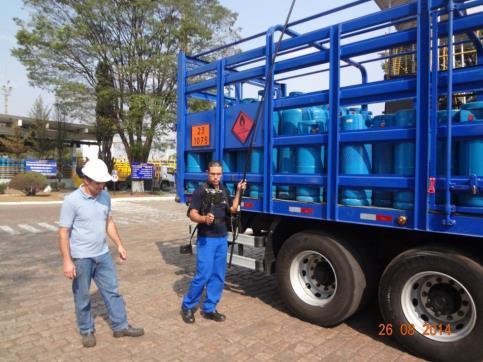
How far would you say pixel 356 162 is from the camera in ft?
12.8

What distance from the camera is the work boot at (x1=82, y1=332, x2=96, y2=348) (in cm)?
386

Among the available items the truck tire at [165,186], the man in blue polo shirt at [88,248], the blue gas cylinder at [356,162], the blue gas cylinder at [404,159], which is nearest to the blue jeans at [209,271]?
the man in blue polo shirt at [88,248]

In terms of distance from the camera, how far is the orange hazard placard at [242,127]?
4910 mm

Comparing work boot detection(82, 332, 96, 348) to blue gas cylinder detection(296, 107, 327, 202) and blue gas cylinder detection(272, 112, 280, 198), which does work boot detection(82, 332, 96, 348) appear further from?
blue gas cylinder detection(296, 107, 327, 202)

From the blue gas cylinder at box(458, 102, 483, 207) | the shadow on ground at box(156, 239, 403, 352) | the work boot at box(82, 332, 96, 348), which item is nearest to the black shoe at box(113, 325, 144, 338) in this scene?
the work boot at box(82, 332, 96, 348)

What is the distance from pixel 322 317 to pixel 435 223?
1.57m

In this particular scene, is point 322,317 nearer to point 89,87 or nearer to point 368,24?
point 368,24

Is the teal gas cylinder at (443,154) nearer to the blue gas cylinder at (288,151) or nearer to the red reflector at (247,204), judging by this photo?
the blue gas cylinder at (288,151)

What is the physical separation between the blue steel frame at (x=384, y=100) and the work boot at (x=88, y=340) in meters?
2.14

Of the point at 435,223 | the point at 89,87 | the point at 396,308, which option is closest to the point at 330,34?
the point at 435,223

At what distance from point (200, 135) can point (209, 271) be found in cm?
212

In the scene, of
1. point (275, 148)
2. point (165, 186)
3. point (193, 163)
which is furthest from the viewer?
point (165, 186)

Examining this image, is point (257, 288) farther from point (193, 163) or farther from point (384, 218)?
point (384, 218)

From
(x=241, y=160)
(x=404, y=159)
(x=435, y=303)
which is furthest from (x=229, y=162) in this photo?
(x=435, y=303)
